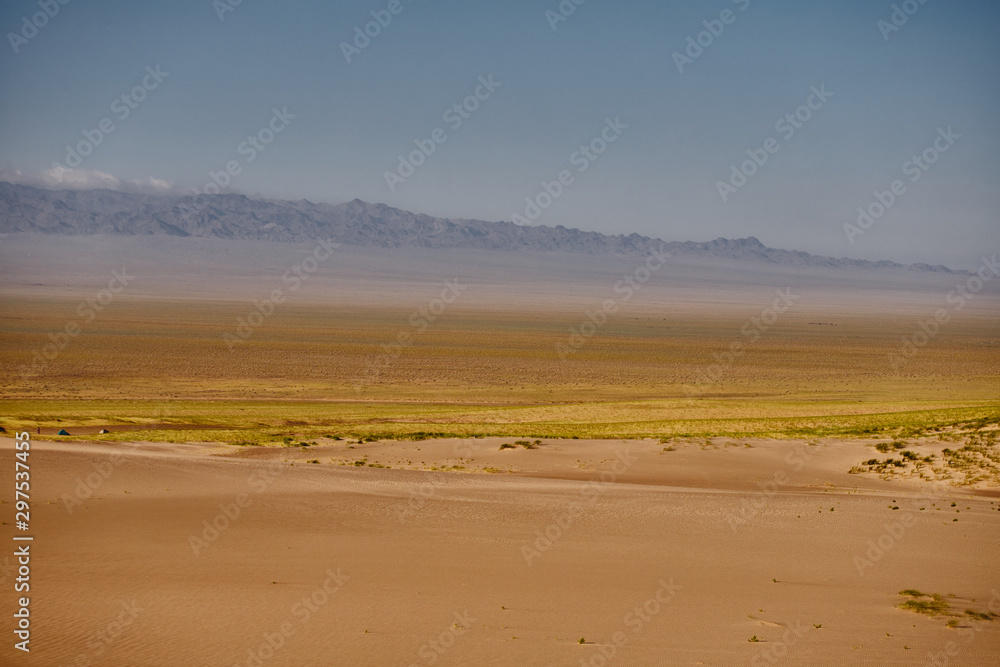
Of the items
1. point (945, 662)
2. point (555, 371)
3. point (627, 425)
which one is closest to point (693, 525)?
point (945, 662)

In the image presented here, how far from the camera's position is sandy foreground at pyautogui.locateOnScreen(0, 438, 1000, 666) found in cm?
806

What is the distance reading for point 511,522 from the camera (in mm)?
12820

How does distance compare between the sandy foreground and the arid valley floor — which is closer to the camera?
the sandy foreground

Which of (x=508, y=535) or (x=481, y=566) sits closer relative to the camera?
(x=481, y=566)

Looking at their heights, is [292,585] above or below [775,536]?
below

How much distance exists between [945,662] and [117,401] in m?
32.8

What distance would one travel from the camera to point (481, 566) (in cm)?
1059

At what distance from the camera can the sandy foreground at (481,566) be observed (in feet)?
26.5

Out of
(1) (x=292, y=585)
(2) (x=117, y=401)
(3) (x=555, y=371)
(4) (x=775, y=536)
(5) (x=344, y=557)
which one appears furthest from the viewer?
(3) (x=555, y=371)

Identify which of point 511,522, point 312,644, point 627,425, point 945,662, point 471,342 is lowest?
point 312,644

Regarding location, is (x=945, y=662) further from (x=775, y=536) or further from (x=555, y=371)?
(x=555, y=371)

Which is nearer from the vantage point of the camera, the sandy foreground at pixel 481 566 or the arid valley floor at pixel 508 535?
the sandy foreground at pixel 481 566

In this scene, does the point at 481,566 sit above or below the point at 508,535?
below

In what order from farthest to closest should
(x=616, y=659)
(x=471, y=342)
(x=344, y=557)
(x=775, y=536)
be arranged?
1. (x=471, y=342)
2. (x=775, y=536)
3. (x=344, y=557)
4. (x=616, y=659)
